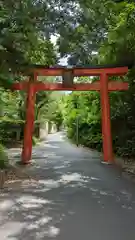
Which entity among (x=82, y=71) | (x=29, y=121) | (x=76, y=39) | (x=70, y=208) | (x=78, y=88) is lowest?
(x=70, y=208)

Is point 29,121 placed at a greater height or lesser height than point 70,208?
greater

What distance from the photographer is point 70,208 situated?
6.88m

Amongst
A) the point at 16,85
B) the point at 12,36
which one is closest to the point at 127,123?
the point at 16,85

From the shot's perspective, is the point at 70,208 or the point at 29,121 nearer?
the point at 70,208

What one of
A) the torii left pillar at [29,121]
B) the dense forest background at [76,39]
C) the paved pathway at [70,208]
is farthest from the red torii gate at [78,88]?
the paved pathway at [70,208]

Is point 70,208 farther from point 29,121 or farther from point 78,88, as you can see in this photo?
point 78,88

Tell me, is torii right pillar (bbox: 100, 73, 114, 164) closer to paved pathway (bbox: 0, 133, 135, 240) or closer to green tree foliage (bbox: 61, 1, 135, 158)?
green tree foliage (bbox: 61, 1, 135, 158)

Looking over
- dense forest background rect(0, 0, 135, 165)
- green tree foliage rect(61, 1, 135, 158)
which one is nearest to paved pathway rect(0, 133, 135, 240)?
dense forest background rect(0, 0, 135, 165)

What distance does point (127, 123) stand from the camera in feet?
53.3

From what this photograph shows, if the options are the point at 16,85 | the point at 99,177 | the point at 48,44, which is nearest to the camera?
the point at 99,177

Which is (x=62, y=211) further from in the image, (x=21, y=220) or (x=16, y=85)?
(x=16, y=85)

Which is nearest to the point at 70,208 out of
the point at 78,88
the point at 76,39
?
the point at 76,39

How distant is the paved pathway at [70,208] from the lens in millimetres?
5227

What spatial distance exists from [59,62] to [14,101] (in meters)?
9.17
